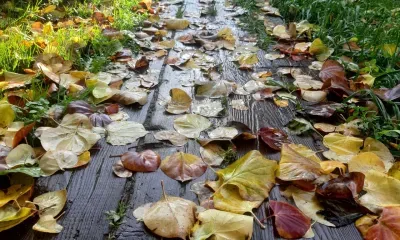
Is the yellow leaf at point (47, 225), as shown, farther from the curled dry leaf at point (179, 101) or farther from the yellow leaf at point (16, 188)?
the curled dry leaf at point (179, 101)

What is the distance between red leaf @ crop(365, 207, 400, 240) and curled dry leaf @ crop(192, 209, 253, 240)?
364mm

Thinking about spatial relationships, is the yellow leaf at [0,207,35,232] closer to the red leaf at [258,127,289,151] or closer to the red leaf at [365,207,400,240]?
the red leaf at [258,127,289,151]

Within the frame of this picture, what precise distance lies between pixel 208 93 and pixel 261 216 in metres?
0.87

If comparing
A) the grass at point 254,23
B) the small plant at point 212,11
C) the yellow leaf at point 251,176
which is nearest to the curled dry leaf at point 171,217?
the yellow leaf at point 251,176

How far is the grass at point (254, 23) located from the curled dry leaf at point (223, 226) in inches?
67.0

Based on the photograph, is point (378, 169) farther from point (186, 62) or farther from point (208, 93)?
point (186, 62)

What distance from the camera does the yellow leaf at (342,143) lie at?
55.3 inches

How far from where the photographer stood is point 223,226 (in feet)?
3.27

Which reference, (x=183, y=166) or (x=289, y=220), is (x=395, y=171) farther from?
(x=183, y=166)

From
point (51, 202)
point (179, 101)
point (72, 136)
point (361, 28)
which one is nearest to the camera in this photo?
point (51, 202)

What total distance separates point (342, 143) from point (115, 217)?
94 centimetres

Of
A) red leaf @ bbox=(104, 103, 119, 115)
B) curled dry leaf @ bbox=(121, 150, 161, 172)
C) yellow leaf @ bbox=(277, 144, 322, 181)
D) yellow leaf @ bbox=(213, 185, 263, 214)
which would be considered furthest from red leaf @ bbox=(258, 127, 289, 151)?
red leaf @ bbox=(104, 103, 119, 115)

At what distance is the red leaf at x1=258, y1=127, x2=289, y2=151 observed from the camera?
1.43 m

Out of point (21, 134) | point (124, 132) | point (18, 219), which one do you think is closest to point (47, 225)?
point (18, 219)
